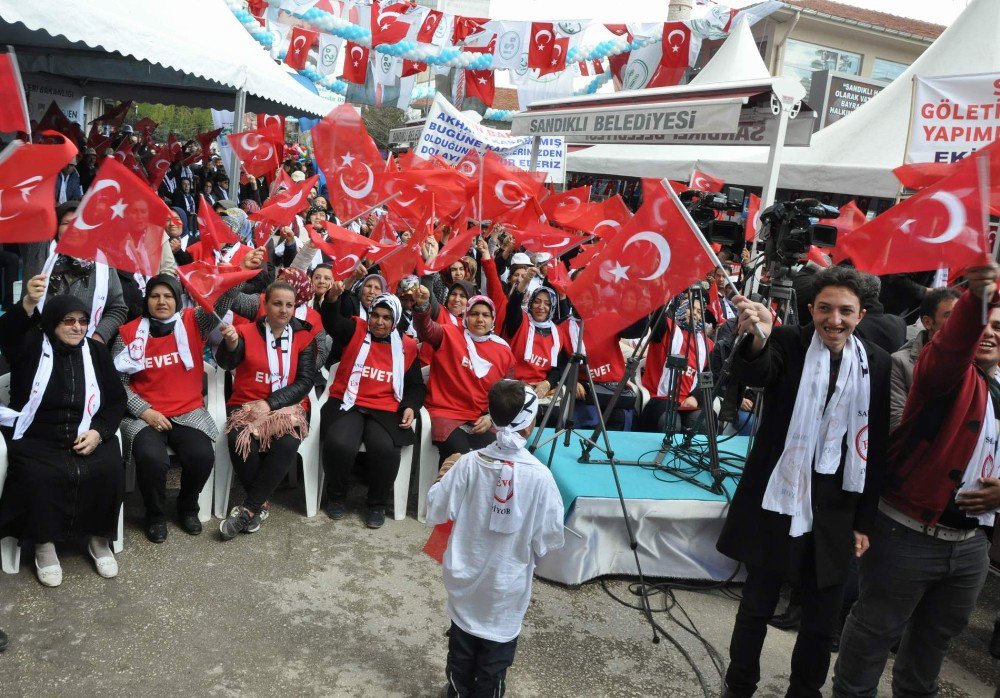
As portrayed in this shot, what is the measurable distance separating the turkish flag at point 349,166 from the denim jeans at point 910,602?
17.2ft

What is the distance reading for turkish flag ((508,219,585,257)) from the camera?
6816 millimetres

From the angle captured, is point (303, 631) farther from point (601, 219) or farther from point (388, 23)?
point (388, 23)

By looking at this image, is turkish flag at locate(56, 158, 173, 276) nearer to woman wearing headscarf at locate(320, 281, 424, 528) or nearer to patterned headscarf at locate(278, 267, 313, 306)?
patterned headscarf at locate(278, 267, 313, 306)

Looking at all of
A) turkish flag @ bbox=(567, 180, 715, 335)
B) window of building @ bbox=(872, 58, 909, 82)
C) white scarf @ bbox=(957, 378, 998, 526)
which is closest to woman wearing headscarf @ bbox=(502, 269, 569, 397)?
turkish flag @ bbox=(567, 180, 715, 335)

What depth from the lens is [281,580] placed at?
423 centimetres

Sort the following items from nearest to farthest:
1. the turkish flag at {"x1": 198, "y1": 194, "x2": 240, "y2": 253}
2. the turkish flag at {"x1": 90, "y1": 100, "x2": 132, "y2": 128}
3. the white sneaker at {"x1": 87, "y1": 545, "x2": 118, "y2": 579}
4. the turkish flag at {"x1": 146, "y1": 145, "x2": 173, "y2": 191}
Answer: the white sneaker at {"x1": 87, "y1": 545, "x2": 118, "y2": 579} → the turkish flag at {"x1": 198, "y1": 194, "x2": 240, "y2": 253} → the turkish flag at {"x1": 146, "y1": 145, "x2": 173, "y2": 191} → the turkish flag at {"x1": 90, "y1": 100, "x2": 132, "y2": 128}

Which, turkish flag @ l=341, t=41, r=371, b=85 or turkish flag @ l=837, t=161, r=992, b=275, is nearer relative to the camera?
turkish flag @ l=837, t=161, r=992, b=275

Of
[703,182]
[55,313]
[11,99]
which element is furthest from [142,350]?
[703,182]

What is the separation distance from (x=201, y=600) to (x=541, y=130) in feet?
19.0

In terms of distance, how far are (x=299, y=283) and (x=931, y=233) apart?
3937mm

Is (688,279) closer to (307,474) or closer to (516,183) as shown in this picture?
(307,474)

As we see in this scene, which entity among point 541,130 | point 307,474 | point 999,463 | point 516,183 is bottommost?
point 307,474

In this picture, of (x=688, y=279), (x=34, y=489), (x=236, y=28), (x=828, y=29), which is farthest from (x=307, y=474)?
(x=828, y=29)

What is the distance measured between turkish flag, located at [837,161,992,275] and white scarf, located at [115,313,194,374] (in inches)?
144
